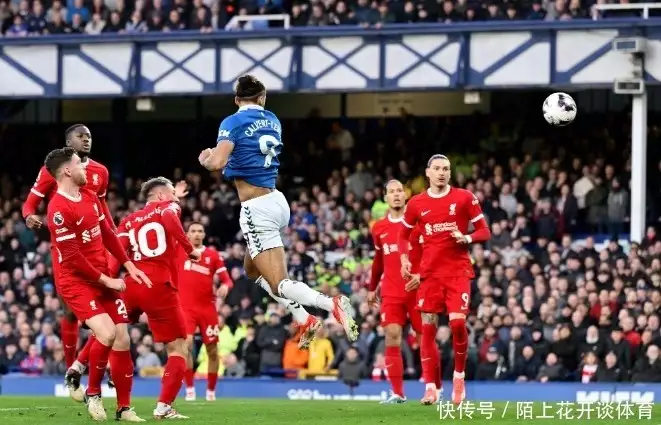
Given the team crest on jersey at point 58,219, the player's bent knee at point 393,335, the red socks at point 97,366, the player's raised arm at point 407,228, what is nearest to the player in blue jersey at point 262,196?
the team crest on jersey at point 58,219

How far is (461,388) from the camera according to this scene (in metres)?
15.9

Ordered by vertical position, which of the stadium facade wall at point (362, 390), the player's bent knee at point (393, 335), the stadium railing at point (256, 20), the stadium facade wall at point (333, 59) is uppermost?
the stadium railing at point (256, 20)

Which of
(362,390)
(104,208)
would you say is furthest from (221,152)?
(362,390)

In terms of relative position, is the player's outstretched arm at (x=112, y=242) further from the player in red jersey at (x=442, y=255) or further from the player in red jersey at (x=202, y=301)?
the player in red jersey at (x=202, y=301)

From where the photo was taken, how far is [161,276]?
1484cm

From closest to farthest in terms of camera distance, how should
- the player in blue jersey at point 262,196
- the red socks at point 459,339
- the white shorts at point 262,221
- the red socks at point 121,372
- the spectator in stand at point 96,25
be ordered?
the player in blue jersey at point 262,196 → the white shorts at point 262,221 → the red socks at point 121,372 → the red socks at point 459,339 → the spectator in stand at point 96,25

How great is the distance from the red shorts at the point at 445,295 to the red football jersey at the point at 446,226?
0.07 m

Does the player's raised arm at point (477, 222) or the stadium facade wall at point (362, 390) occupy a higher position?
the player's raised arm at point (477, 222)

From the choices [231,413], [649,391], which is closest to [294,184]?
[649,391]

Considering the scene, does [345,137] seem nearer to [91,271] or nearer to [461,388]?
[461,388]

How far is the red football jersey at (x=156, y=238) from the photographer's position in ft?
49.0

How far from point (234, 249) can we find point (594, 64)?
725cm

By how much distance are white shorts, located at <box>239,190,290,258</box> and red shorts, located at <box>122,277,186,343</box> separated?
57.8 inches

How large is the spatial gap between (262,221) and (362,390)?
433 inches
